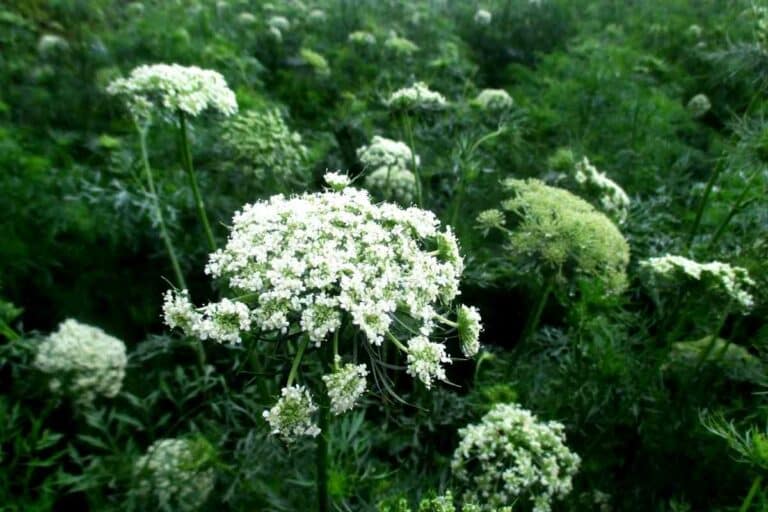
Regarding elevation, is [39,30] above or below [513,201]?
above

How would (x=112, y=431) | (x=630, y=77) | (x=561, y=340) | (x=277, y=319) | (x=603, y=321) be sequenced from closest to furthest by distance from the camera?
(x=277, y=319), (x=603, y=321), (x=561, y=340), (x=112, y=431), (x=630, y=77)

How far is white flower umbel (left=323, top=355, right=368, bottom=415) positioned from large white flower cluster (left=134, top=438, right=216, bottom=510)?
1.51m

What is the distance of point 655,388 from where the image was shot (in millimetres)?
3309

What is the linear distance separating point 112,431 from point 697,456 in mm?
3568

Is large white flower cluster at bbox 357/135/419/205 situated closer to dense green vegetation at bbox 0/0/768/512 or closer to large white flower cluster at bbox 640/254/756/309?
dense green vegetation at bbox 0/0/768/512

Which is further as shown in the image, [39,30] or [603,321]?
[39,30]

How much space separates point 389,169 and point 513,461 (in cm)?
209

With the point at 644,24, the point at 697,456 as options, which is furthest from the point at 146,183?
the point at 644,24

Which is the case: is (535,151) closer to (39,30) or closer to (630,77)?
(630,77)

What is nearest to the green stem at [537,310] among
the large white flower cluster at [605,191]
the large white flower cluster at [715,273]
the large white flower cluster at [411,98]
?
the large white flower cluster at [715,273]

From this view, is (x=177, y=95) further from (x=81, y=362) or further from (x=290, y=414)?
Result: (x=290, y=414)

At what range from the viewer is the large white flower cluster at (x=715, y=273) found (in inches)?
119

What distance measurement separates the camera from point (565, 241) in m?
3.16

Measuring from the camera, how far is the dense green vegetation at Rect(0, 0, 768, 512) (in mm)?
2105
